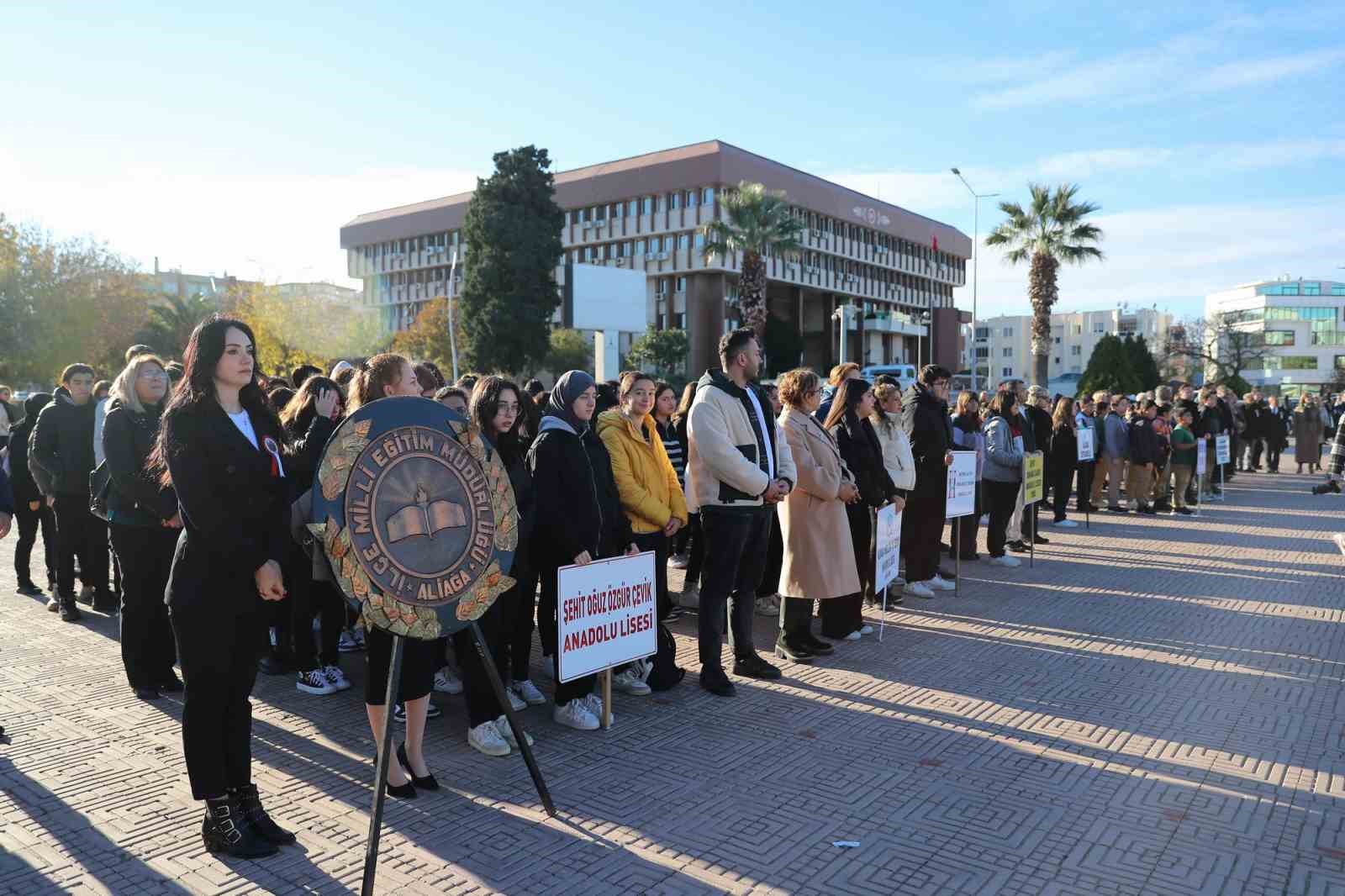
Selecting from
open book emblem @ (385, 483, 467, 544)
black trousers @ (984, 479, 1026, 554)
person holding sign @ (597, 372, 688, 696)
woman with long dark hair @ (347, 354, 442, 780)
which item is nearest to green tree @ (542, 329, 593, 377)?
black trousers @ (984, 479, 1026, 554)

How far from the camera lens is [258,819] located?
3893 millimetres

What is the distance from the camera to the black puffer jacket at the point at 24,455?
885 cm

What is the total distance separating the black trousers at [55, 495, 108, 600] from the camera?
25.6 feet

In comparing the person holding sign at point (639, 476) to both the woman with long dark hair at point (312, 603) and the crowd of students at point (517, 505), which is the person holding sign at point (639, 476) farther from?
the woman with long dark hair at point (312, 603)

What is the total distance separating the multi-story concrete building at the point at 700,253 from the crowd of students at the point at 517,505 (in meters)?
→ 43.6

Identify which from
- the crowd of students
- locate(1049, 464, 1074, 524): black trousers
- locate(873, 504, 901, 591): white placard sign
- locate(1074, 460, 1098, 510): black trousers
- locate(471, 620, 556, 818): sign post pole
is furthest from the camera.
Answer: locate(1074, 460, 1098, 510): black trousers

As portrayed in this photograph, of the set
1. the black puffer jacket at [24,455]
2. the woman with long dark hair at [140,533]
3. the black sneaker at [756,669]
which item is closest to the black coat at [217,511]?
the woman with long dark hair at [140,533]

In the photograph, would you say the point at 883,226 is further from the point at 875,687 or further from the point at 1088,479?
the point at 875,687

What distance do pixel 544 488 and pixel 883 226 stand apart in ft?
246

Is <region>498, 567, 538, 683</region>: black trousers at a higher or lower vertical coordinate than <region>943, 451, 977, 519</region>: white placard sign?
lower

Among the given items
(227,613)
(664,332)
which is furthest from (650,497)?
(664,332)

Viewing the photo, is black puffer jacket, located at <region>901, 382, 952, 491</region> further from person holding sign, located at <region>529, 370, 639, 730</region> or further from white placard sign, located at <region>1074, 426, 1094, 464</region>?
white placard sign, located at <region>1074, 426, 1094, 464</region>

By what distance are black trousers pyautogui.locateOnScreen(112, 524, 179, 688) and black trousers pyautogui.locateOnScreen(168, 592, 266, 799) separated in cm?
233

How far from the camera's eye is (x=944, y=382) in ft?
30.3
